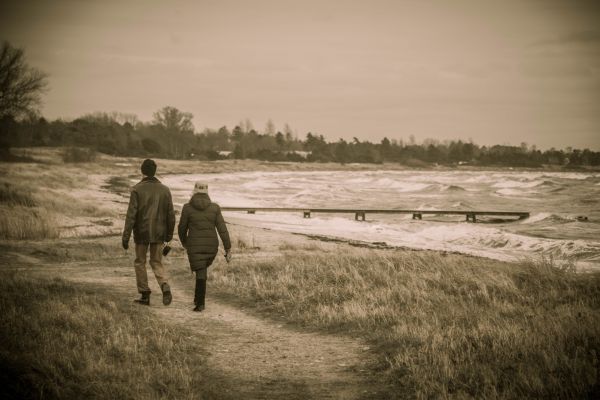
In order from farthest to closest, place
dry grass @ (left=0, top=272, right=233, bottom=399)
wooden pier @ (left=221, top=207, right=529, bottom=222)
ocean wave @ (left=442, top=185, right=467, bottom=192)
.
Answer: ocean wave @ (left=442, top=185, right=467, bottom=192) → wooden pier @ (left=221, top=207, right=529, bottom=222) → dry grass @ (left=0, top=272, right=233, bottom=399)

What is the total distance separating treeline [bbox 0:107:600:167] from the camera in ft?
315

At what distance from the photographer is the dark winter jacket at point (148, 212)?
25.0 feet

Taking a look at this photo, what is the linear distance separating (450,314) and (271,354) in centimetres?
278


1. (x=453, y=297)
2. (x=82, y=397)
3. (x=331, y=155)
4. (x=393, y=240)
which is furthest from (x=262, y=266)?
(x=331, y=155)

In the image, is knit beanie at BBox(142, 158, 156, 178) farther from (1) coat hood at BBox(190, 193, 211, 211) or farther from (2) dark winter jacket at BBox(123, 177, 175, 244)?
(1) coat hood at BBox(190, 193, 211, 211)

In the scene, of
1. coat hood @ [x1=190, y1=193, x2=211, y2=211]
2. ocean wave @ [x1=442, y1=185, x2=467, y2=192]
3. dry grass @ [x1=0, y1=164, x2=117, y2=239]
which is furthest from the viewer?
ocean wave @ [x1=442, y1=185, x2=467, y2=192]

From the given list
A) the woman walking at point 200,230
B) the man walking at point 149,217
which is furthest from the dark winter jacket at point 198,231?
the man walking at point 149,217

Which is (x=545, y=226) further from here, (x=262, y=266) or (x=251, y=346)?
(x=251, y=346)

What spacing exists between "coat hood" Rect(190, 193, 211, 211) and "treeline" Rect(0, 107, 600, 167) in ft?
238

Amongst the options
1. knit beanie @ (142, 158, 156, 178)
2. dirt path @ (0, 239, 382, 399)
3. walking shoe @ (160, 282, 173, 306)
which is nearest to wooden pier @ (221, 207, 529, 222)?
dirt path @ (0, 239, 382, 399)

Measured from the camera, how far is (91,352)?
5.66 meters

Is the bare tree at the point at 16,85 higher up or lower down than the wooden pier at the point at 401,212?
higher up

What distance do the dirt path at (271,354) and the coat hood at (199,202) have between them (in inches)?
64.3

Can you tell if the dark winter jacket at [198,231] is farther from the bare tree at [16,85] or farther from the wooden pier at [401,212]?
the bare tree at [16,85]
